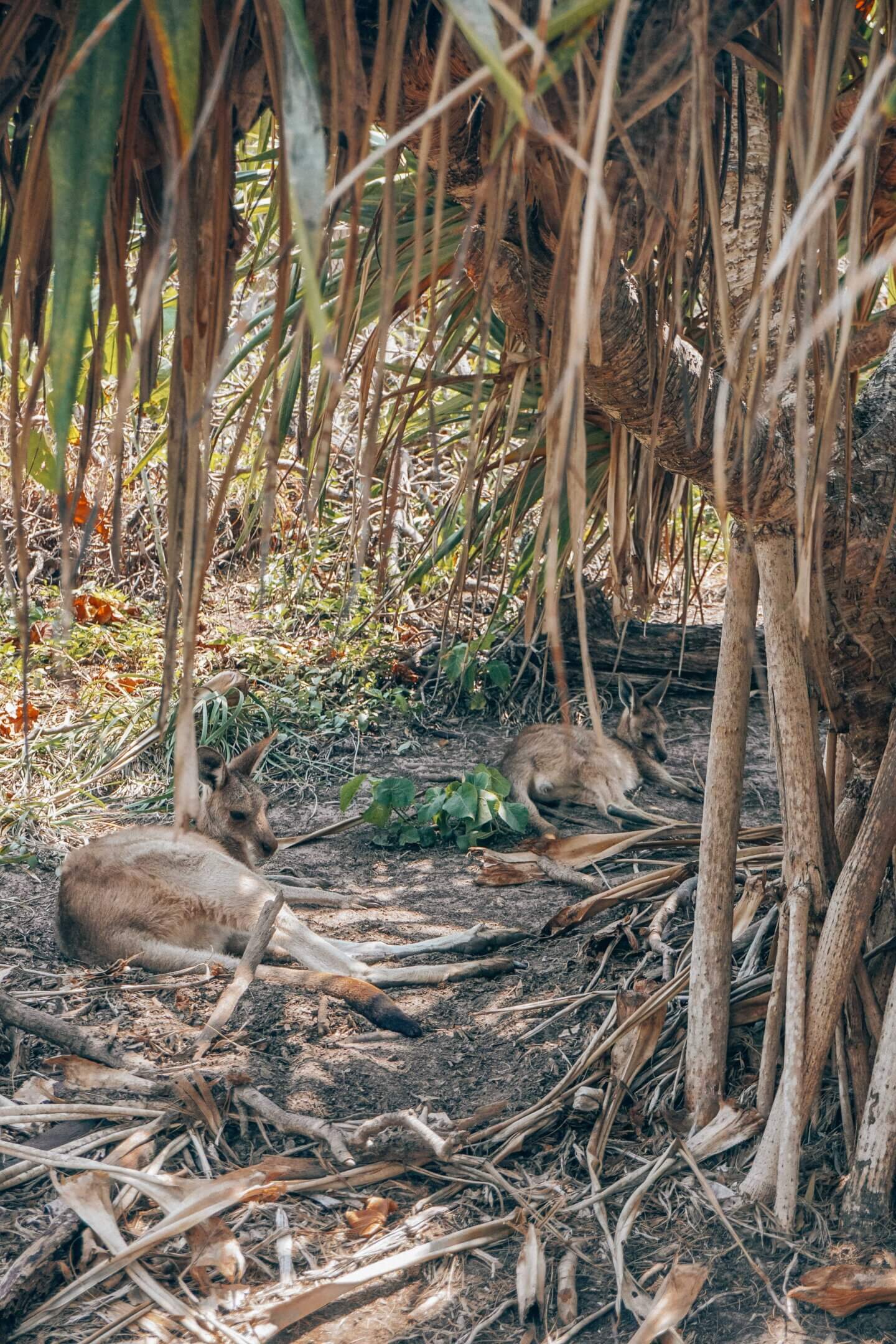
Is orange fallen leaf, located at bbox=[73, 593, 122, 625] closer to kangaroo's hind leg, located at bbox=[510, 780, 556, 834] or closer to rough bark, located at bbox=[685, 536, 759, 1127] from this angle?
kangaroo's hind leg, located at bbox=[510, 780, 556, 834]

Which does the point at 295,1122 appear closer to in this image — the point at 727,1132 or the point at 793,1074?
the point at 727,1132

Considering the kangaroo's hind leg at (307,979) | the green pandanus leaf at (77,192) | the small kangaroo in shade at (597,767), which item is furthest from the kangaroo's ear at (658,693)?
the green pandanus leaf at (77,192)

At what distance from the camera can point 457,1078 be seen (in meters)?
3.19

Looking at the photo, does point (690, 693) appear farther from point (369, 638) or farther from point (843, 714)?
point (843, 714)

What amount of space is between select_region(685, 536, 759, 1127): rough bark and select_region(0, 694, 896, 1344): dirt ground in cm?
13

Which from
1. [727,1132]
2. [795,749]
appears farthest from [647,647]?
[727,1132]

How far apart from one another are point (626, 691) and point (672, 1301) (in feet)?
18.1

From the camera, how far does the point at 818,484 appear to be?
136cm

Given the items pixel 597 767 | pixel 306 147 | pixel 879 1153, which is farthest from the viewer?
pixel 597 767

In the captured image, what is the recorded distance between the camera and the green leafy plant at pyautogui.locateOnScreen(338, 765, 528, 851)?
546 centimetres

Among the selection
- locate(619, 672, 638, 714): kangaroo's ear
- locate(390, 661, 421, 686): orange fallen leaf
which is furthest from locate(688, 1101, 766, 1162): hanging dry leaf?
locate(390, 661, 421, 686): orange fallen leaf

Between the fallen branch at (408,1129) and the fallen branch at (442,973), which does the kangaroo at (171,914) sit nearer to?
the fallen branch at (442,973)

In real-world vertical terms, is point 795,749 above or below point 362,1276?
above

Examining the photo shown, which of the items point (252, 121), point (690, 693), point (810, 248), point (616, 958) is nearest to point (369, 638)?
point (690, 693)
